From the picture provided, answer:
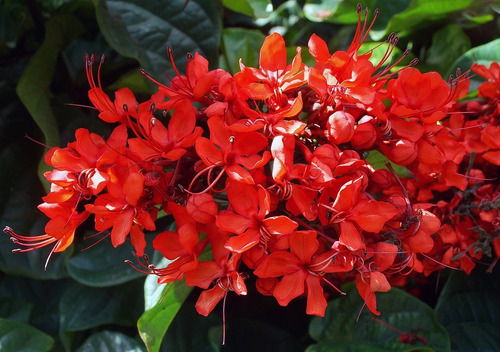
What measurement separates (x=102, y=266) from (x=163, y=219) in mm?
126

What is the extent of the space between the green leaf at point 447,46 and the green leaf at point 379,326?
Answer: 1.31 ft

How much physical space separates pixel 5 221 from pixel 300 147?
62 centimetres

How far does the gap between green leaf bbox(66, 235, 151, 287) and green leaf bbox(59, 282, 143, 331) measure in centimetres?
7

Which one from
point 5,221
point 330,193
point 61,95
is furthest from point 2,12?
point 330,193

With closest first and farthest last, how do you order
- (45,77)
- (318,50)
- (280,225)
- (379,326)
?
(280,225) → (318,50) → (379,326) → (45,77)

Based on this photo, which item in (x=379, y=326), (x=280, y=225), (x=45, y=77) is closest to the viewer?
(x=280, y=225)

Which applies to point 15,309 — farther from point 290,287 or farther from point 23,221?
point 290,287

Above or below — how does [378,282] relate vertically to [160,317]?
above

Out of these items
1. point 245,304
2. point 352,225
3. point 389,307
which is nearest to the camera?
point 352,225

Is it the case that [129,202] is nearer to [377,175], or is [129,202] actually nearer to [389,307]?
[377,175]

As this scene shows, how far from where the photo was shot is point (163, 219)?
88cm

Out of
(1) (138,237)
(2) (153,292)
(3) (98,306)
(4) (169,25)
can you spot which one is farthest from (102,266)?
(4) (169,25)

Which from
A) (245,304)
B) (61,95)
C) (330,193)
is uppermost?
(330,193)

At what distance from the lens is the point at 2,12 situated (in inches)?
37.5
